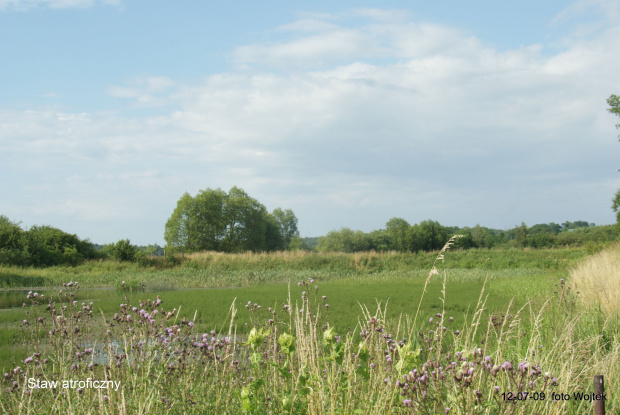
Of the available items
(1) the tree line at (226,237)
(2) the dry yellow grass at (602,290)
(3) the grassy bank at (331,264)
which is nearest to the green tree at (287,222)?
(1) the tree line at (226,237)

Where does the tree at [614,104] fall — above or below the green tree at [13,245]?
above

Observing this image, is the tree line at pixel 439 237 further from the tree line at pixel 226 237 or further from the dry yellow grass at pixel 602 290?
the dry yellow grass at pixel 602 290

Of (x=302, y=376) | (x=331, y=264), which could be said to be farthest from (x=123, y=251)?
(x=302, y=376)

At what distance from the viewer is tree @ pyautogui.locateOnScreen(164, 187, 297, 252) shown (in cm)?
5491

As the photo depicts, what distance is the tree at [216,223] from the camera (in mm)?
54906

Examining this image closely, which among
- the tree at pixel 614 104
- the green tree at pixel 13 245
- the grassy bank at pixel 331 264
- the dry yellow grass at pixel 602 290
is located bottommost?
the grassy bank at pixel 331 264

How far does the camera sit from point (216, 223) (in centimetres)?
5694

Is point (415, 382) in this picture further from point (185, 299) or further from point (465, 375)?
point (185, 299)

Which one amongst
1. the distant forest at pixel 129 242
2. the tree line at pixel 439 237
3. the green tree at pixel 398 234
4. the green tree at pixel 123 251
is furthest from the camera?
the green tree at pixel 398 234

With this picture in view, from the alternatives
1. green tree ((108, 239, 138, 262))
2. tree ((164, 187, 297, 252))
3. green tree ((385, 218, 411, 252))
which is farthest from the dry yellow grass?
green tree ((385, 218, 411, 252))

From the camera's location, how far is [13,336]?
353 inches

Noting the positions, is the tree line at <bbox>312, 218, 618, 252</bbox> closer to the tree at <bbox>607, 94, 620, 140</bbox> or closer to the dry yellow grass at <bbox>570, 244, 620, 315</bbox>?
the tree at <bbox>607, 94, 620, 140</bbox>

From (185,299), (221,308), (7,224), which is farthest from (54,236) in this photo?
(221,308)

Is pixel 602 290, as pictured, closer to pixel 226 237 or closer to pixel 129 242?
pixel 129 242
